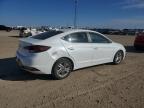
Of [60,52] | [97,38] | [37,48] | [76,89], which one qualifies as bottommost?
[76,89]

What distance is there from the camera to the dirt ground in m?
4.95

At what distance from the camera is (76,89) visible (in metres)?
5.90

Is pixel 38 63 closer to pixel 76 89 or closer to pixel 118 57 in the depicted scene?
pixel 76 89

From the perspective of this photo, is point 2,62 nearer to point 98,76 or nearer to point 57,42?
point 57,42

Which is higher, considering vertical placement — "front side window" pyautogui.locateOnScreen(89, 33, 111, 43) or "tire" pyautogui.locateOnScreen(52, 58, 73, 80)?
"front side window" pyautogui.locateOnScreen(89, 33, 111, 43)

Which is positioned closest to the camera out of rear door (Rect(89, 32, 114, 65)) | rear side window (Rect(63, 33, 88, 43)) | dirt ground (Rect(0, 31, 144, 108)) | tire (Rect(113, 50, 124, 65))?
dirt ground (Rect(0, 31, 144, 108))

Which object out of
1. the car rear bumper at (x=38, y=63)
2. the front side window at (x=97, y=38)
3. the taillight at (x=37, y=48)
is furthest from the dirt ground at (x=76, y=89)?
the front side window at (x=97, y=38)

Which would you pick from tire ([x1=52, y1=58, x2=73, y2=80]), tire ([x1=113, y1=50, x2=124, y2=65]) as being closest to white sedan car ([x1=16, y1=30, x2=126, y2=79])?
tire ([x1=52, y1=58, x2=73, y2=80])

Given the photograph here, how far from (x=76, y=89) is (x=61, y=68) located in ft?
3.80

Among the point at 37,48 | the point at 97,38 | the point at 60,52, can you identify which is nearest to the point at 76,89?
the point at 60,52

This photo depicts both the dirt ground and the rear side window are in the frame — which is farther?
the rear side window

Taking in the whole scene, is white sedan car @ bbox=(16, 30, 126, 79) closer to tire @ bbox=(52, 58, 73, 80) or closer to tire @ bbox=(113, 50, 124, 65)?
tire @ bbox=(52, 58, 73, 80)

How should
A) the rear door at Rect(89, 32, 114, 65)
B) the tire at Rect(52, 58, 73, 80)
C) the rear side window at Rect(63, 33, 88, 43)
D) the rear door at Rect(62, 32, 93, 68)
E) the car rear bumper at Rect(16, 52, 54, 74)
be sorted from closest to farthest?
the car rear bumper at Rect(16, 52, 54, 74), the tire at Rect(52, 58, 73, 80), the rear door at Rect(62, 32, 93, 68), the rear side window at Rect(63, 33, 88, 43), the rear door at Rect(89, 32, 114, 65)

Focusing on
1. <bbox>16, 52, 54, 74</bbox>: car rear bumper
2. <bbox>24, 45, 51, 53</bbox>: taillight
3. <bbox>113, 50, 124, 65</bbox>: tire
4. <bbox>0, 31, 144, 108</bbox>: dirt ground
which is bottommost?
<bbox>0, 31, 144, 108</bbox>: dirt ground
